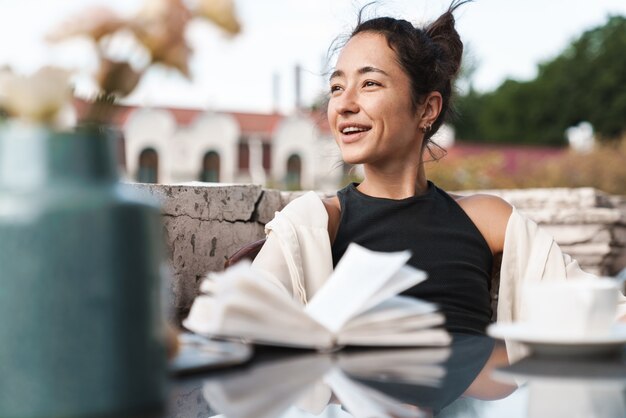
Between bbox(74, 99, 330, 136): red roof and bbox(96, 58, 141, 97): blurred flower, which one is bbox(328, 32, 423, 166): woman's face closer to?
bbox(96, 58, 141, 97): blurred flower

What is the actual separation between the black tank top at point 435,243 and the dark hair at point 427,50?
304 mm

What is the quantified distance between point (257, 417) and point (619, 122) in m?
36.8

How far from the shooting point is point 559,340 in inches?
43.3

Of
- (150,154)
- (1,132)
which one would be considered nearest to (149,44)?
(1,132)

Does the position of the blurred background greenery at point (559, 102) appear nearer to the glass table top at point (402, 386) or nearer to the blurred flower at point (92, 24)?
the glass table top at point (402, 386)

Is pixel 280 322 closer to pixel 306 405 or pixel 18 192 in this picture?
pixel 306 405

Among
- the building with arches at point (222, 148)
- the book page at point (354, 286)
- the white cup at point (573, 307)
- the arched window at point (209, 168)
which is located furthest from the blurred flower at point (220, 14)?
the arched window at point (209, 168)

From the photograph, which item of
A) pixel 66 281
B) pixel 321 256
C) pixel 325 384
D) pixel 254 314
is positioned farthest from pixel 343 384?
pixel 321 256

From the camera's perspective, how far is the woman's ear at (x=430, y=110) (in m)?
2.39

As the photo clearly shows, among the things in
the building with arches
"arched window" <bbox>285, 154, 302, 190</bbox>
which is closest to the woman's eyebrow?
the building with arches

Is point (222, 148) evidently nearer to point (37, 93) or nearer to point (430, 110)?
point (430, 110)

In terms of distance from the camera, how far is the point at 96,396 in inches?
26.6

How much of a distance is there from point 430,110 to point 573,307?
4.43ft

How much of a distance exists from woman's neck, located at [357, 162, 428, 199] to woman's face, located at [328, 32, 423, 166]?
0.03 metres
